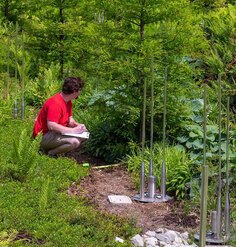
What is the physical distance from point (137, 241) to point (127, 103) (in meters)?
3.40

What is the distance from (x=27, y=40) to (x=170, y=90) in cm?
502

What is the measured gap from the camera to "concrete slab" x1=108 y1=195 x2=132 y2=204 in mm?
7441

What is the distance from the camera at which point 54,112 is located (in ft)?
29.3

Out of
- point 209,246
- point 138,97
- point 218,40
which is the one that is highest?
point 218,40

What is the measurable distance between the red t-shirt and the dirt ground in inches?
31.1

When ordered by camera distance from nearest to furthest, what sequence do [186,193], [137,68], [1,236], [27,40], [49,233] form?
1. [1,236]
2. [49,233]
3. [186,193]
4. [137,68]
5. [27,40]

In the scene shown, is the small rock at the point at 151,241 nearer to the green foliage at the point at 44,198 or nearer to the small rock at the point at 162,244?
the small rock at the point at 162,244

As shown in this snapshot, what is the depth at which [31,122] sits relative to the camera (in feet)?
36.6

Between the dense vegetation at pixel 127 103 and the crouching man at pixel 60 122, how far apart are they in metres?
0.45

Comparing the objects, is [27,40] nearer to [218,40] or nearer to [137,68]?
[218,40]

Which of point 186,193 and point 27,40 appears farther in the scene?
point 27,40

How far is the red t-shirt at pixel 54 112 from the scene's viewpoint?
8.96 metres

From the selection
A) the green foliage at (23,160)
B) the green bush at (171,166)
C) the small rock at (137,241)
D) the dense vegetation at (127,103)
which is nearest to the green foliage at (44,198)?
the dense vegetation at (127,103)

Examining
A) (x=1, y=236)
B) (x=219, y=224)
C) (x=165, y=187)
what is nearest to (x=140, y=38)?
(x=165, y=187)
